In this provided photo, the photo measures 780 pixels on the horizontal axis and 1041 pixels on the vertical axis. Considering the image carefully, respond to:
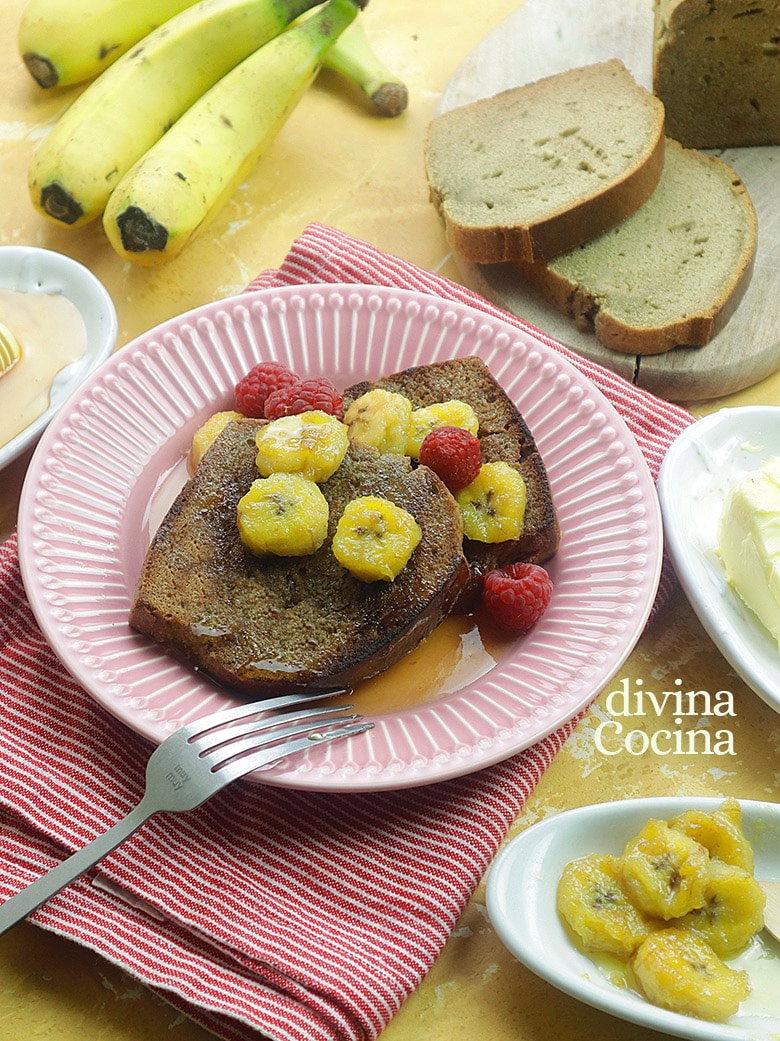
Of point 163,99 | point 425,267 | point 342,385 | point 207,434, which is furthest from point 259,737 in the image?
point 163,99

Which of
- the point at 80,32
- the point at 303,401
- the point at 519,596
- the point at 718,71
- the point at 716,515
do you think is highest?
the point at 80,32

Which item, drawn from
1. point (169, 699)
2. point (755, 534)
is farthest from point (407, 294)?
point (169, 699)

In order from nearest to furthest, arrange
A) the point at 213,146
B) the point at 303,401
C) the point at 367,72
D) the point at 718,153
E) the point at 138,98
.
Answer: the point at 303,401 → the point at 213,146 → the point at 138,98 → the point at 718,153 → the point at 367,72

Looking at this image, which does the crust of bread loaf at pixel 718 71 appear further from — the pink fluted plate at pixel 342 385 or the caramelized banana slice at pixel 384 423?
the caramelized banana slice at pixel 384 423

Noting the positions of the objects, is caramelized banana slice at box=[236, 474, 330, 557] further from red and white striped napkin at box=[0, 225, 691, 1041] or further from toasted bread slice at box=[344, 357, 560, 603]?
red and white striped napkin at box=[0, 225, 691, 1041]

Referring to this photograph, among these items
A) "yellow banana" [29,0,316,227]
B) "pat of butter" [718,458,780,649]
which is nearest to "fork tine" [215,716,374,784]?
"pat of butter" [718,458,780,649]

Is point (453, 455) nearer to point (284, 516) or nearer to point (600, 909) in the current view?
point (284, 516)
